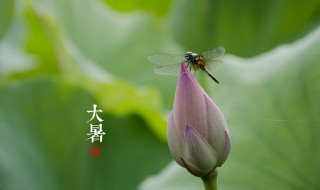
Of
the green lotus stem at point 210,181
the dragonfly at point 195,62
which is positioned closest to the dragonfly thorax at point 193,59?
the dragonfly at point 195,62

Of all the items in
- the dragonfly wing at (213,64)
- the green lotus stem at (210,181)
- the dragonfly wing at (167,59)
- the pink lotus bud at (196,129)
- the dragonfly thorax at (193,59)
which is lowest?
the green lotus stem at (210,181)

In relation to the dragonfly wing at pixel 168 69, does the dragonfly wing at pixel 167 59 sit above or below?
above

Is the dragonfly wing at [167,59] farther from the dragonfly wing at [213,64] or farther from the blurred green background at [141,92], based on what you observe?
the blurred green background at [141,92]

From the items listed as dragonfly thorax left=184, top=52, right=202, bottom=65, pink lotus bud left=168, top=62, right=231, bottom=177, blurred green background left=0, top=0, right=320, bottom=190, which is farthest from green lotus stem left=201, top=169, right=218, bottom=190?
blurred green background left=0, top=0, right=320, bottom=190

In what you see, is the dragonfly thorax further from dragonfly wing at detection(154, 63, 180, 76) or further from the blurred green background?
the blurred green background

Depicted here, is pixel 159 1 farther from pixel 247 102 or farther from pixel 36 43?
pixel 247 102

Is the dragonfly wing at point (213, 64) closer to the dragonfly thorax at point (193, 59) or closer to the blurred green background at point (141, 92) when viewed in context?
the dragonfly thorax at point (193, 59)

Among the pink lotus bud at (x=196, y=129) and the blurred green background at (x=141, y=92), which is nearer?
the pink lotus bud at (x=196, y=129)

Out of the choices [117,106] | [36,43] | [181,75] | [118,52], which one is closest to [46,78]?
[117,106]
